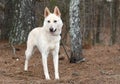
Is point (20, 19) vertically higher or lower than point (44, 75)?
higher

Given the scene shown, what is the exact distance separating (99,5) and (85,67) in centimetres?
1176

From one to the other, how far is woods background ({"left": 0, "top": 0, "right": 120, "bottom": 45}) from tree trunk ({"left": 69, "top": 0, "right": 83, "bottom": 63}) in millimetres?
2981

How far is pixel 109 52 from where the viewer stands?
1259 cm

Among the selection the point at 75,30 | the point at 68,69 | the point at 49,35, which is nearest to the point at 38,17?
the point at 75,30

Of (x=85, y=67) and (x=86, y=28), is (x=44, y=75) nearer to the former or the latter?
(x=85, y=67)

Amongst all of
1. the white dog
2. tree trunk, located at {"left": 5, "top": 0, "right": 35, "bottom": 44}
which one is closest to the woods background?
tree trunk, located at {"left": 5, "top": 0, "right": 35, "bottom": 44}

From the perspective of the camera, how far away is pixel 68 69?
9.84 meters

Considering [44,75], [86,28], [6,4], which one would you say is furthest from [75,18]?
[86,28]

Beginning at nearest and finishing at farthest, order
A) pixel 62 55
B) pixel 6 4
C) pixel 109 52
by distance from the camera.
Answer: pixel 62 55
pixel 109 52
pixel 6 4

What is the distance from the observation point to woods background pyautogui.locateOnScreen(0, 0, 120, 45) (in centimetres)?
1308

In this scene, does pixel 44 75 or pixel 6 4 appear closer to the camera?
pixel 44 75

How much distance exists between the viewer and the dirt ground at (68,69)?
803 centimetres

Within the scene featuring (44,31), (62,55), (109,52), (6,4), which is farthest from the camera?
(6,4)

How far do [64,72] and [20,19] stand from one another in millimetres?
4157
